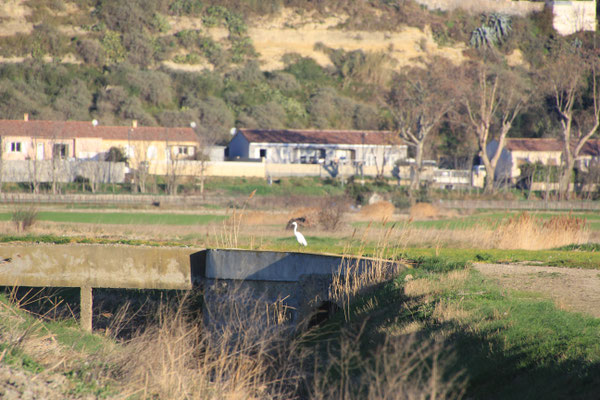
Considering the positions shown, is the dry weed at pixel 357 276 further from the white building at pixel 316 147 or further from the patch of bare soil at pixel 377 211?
the white building at pixel 316 147

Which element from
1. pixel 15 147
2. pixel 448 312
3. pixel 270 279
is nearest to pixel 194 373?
pixel 448 312

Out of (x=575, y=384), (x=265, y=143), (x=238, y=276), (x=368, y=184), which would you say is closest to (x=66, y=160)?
(x=265, y=143)

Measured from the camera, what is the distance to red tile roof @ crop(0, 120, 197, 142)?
59.1 m

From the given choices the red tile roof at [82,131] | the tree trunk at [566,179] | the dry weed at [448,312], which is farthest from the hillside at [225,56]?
the dry weed at [448,312]

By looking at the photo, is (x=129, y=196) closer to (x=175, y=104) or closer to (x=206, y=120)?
(x=206, y=120)

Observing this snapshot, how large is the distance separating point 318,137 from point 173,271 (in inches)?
2112

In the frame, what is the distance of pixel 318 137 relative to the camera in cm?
6975

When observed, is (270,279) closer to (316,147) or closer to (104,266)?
(104,266)

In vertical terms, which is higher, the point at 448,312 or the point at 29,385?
the point at 448,312

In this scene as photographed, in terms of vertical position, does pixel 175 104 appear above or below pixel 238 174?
above

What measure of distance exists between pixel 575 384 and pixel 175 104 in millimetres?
76882

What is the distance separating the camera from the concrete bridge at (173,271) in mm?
15906

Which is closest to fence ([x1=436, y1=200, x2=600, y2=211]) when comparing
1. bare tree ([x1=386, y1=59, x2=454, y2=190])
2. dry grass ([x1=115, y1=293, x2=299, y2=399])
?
bare tree ([x1=386, y1=59, x2=454, y2=190])

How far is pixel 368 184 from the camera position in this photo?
57719 millimetres
